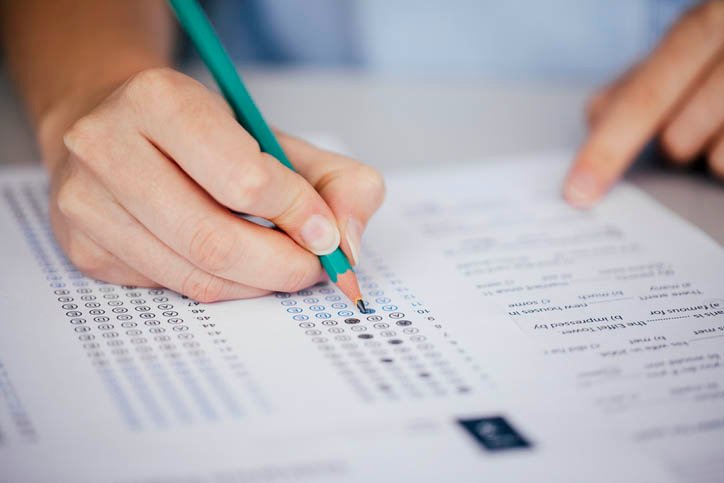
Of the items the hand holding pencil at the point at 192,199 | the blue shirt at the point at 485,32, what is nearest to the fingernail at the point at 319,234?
the hand holding pencil at the point at 192,199

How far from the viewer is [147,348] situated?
0.42 m

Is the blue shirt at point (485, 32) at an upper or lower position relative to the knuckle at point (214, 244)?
upper

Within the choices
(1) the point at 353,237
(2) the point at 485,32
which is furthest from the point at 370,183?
(2) the point at 485,32

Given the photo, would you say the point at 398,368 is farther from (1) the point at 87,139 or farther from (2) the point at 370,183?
(1) the point at 87,139

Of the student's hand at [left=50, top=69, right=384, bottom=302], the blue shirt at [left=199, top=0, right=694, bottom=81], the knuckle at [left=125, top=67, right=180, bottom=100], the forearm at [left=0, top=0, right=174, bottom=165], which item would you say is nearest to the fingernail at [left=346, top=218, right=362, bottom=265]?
the student's hand at [left=50, top=69, right=384, bottom=302]

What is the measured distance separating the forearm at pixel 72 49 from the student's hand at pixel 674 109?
0.41 meters

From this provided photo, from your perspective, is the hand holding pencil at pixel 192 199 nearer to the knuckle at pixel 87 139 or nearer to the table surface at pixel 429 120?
the knuckle at pixel 87 139

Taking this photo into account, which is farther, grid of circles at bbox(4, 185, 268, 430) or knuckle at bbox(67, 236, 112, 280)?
knuckle at bbox(67, 236, 112, 280)

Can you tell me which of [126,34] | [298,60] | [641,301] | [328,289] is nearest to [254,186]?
[328,289]

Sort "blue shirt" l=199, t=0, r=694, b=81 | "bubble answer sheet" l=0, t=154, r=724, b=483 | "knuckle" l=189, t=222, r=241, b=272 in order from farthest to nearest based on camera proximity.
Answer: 1. "blue shirt" l=199, t=0, r=694, b=81
2. "knuckle" l=189, t=222, r=241, b=272
3. "bubble answer sheet" l=0, t=154, r=724, b=483

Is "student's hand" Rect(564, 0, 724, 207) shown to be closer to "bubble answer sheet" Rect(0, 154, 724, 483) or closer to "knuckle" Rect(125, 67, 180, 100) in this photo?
"bubble answer sheet" Rect(0, 154, 724, 483)

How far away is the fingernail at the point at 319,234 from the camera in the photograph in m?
0.45

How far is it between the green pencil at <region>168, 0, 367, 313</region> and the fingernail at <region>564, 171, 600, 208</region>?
0.27 m

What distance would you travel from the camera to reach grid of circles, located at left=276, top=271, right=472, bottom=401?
0.39 meters
